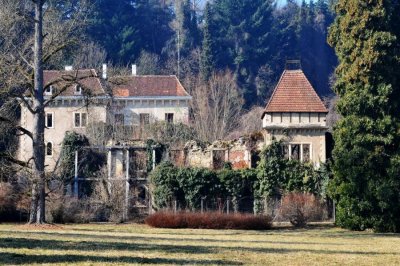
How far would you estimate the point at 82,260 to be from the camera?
1677cm

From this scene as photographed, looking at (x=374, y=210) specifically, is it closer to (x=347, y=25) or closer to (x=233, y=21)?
(x=347, y=25)

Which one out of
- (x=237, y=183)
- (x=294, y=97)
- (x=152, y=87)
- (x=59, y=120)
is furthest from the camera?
(x=152, y=87)

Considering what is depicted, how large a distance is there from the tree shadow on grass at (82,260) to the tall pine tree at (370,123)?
22801 millimetres

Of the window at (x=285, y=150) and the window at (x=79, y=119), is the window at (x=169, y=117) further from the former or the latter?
the window at (x=285, y=150)

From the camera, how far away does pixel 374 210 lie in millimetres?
39719

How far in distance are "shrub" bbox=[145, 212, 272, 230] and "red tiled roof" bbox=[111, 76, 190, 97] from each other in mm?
28561

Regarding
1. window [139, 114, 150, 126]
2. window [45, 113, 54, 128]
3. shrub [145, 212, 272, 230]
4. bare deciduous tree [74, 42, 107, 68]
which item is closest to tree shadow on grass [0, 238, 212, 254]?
shrub [145, 212, 272, 230]

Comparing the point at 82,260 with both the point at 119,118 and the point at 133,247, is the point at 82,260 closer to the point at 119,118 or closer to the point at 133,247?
the point at 133,247

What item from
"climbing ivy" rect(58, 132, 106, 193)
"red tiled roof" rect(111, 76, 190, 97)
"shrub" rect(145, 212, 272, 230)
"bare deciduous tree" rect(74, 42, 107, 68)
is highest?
"bare deciduous tree" rect(74, 42, 107, 68)

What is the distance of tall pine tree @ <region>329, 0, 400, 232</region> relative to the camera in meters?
39.7

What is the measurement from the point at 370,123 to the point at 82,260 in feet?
84.8

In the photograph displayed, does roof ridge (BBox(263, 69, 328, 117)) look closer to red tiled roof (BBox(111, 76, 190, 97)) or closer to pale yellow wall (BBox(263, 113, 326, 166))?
pale yellow wall (BBox(263, 113, 326, 166))

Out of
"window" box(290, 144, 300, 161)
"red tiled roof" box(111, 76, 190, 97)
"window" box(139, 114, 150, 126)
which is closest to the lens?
"window" box(290, 144, 300, 161)

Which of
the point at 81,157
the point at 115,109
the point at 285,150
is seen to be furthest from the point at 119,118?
the point at 285,150
